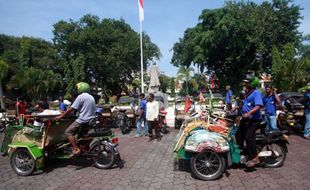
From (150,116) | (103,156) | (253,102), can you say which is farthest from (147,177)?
(150,116)

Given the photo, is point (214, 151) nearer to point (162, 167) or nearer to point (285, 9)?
point (162, 167)

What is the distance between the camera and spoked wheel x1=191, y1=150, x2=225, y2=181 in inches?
247

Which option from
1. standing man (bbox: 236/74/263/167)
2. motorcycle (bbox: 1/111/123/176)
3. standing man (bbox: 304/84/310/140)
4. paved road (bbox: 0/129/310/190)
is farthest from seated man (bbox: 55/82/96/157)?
standing man (bbox: 304/84/310/140)

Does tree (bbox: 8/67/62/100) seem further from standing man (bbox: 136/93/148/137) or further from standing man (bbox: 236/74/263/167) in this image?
standing man (bbox: 236/74/263/167)

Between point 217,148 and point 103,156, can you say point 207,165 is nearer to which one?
point 217,148

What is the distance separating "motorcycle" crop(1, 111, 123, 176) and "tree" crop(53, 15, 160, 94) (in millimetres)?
36269

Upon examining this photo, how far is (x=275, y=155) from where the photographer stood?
707 centimetres

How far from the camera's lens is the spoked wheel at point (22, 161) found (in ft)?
22.5

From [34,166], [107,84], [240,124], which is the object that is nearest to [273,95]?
[240,124]

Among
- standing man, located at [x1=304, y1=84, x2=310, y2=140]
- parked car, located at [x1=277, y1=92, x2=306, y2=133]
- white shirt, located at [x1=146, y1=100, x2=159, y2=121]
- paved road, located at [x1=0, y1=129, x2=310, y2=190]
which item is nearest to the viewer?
paved road, located at [x1=0, y1=129, x2=310, y2=190]

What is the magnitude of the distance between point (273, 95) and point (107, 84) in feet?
133

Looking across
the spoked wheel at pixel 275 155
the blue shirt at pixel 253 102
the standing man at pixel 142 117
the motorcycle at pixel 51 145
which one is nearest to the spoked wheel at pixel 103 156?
the motorcycle at pixel 51 145

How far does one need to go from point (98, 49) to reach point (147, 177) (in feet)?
130

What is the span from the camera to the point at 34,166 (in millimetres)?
6809
